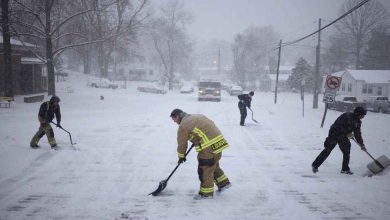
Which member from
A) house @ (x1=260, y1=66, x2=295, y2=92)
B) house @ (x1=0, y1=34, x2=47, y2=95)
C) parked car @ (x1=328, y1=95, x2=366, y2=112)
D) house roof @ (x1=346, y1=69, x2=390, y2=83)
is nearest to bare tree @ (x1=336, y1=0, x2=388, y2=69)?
house @ (x1=260, y1=66, x2=295, y2=92)

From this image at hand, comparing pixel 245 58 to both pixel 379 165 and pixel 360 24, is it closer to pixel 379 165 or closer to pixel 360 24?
pixel 360 24

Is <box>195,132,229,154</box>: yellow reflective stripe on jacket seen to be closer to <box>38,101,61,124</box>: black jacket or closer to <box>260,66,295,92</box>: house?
<box>38,101,61,124</box>: black jacket

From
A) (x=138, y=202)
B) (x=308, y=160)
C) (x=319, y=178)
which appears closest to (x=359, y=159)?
(x=308, y=160)

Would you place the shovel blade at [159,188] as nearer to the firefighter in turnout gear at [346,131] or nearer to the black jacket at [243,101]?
the firefighter in turnout gear at [346,131]

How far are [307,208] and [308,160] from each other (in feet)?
12.8

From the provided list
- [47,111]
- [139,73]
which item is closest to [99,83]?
[139,73]

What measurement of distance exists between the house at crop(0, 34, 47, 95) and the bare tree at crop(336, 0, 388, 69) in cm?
5004

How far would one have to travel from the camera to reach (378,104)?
1110 inches

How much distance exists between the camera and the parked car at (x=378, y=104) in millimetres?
27708

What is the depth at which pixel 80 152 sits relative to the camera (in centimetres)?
1048

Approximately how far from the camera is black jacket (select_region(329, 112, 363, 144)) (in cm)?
811

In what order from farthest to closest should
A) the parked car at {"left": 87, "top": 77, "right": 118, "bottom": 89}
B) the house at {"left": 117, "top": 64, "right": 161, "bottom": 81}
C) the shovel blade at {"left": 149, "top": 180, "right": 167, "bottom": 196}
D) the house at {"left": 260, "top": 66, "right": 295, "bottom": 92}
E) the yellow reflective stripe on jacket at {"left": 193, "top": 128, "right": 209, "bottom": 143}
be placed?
the house at {"left": 117, "top": 64, "right": 161, "bottom": 81} < the house at {"left": 260, "top": 66, "right": 295, "bottom": 92} < the parked car at {"left": 87, "top": 77, "right": 118, "bottom": 89} < the shovel blade at {"left": 149, "top": 180, "right": 167, "bottom": 196} < the yellow reflective stripe on jacket at {"left": 193, "top": 128, "right": 209, "bottom": 143}

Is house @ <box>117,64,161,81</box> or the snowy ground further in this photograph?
house @ <box>117,64,161,81</box>

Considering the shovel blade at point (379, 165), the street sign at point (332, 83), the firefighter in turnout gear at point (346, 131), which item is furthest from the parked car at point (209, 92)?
the shovel blade at point (379, 165)
